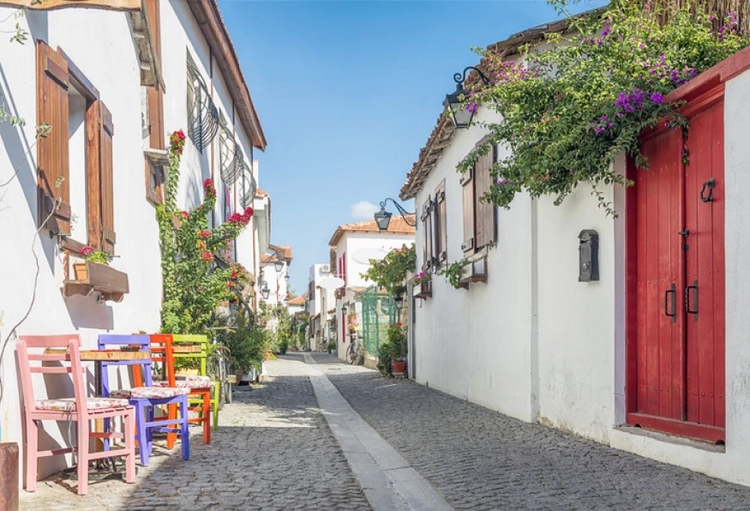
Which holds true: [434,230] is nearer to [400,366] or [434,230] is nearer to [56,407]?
[400,366]

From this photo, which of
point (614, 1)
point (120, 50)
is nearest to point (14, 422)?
point (120, 50)

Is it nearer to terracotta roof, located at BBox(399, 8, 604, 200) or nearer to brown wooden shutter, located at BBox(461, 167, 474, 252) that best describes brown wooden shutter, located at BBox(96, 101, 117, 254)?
terracotta roof, located at BBox(399, 8, 604, 200)

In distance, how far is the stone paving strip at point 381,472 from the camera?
487cm

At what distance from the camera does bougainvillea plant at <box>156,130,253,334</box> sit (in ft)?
32.8

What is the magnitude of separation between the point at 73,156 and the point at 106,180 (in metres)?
0.33

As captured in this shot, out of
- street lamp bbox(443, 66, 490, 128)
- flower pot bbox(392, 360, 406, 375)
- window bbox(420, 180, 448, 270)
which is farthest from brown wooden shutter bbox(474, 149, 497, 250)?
flower pot bbox(392, 360, 406, 375)

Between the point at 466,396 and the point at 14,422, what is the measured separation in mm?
8056

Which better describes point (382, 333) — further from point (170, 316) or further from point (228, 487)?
point (228, 487)

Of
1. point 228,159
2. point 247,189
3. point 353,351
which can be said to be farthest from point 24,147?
point 353,351

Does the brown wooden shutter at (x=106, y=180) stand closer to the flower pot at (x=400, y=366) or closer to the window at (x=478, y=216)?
the window at (x=478, y=216)

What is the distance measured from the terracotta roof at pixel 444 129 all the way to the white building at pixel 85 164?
12.5 feet

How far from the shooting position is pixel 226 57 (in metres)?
14.8

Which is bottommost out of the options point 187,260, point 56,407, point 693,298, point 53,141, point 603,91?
point 56,407

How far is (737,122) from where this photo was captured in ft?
16.6
